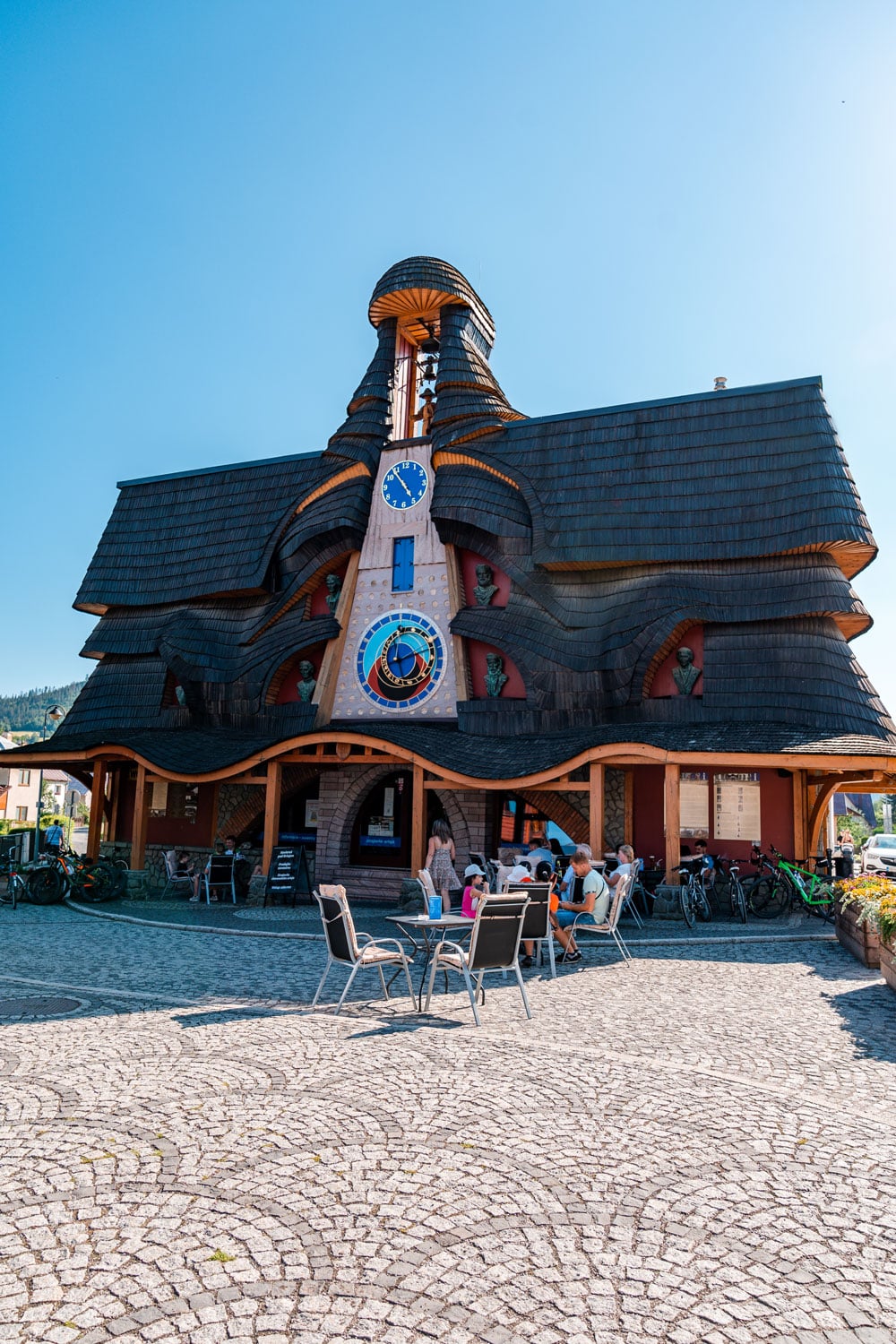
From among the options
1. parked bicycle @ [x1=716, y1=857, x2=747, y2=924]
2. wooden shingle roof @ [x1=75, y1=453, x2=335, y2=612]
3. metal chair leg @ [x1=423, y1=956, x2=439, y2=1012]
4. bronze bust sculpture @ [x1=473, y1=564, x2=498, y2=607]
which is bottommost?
metal chair leg @ [x1=423, y1=956, x2=439, y2=1012]

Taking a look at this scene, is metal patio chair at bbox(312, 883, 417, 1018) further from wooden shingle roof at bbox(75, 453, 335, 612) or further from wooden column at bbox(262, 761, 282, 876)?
wooden shingle roof at bbox(75, 453, 335, 612)

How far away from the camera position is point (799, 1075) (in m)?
6.09

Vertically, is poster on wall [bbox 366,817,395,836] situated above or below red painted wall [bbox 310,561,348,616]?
below

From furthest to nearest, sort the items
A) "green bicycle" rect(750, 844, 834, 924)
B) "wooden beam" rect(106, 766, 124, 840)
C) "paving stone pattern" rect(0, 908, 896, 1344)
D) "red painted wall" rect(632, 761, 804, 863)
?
"wooden beam" rect(106, 766, 124, 840) → "red painted wall" rect(632, 761, 804, 863) → "green bicycle" rect(750, 844, 834, 924) → "paving stone pattern" rect(0, 908, 896, 1344)

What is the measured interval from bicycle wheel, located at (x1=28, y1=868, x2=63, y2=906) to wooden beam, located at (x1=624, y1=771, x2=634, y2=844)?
9.97 meters

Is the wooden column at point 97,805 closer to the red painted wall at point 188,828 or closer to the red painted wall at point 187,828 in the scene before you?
the red painted wall at point 187,828

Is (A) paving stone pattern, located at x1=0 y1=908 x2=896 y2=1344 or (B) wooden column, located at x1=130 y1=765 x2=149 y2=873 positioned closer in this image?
(A) paving stone pattern, located at x1=0 y1=908 x2=896 y2=1344

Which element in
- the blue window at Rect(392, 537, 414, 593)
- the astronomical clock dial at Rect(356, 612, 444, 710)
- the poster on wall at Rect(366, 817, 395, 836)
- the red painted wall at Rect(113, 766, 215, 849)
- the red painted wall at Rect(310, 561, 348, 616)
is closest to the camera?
the astronomical clock dial at Rect(356, 612, 444, 710)

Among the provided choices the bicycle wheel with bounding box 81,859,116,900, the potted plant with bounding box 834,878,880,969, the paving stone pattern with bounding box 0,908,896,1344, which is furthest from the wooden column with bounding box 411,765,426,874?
the paving stone pattern with bounding box 0,908,896,1344

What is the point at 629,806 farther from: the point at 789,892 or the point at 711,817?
the point at 789,892

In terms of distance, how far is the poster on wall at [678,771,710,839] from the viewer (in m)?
17.2

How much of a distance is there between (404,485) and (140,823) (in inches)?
338

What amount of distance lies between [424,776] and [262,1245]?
14.2m

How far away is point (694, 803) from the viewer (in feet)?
56.6
